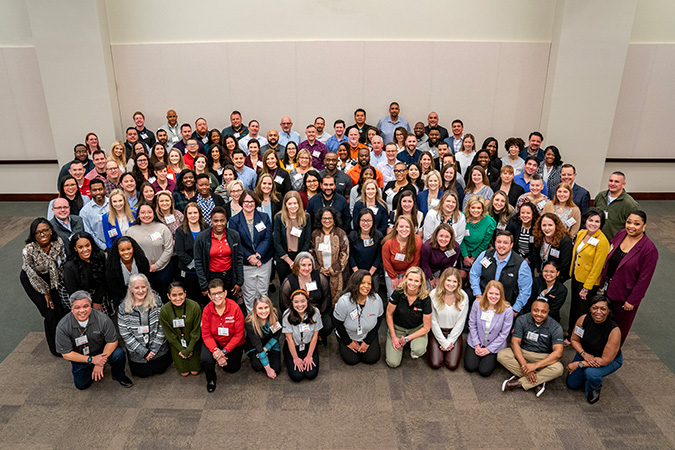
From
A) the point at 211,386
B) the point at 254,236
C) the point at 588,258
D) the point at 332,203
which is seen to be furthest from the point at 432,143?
the point at 211,386

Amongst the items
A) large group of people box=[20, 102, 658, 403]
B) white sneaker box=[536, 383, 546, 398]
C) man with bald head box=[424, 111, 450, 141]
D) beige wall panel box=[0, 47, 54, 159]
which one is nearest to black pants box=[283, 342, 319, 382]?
large group of people box=[20, 102, 658, 403]

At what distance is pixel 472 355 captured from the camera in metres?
4.47

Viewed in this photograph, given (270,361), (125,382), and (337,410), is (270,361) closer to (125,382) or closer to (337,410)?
(337,410)

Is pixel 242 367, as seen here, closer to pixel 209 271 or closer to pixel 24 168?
pixel 209 271

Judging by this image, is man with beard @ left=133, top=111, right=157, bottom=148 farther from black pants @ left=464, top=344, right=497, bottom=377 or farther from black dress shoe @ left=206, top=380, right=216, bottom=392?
black pants @ left=464, top=344, right=497, bottom=377

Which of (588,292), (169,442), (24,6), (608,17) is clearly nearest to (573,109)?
(608,17)

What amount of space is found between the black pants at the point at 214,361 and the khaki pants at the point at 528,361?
252 cm

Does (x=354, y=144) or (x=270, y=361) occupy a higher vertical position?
(x=354, y=144)

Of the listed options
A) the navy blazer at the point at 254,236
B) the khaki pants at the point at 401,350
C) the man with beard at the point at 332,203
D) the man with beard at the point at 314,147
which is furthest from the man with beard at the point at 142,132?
the khaki pants at the point at 401,350

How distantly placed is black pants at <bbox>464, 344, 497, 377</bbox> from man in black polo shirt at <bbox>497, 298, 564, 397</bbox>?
79 mm

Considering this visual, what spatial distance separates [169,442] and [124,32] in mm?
7388

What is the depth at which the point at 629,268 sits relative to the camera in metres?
4.22

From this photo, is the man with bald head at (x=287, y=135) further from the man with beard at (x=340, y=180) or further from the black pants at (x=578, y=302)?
the black pants at (x=578, y=302)

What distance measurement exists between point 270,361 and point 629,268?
3.48 m
